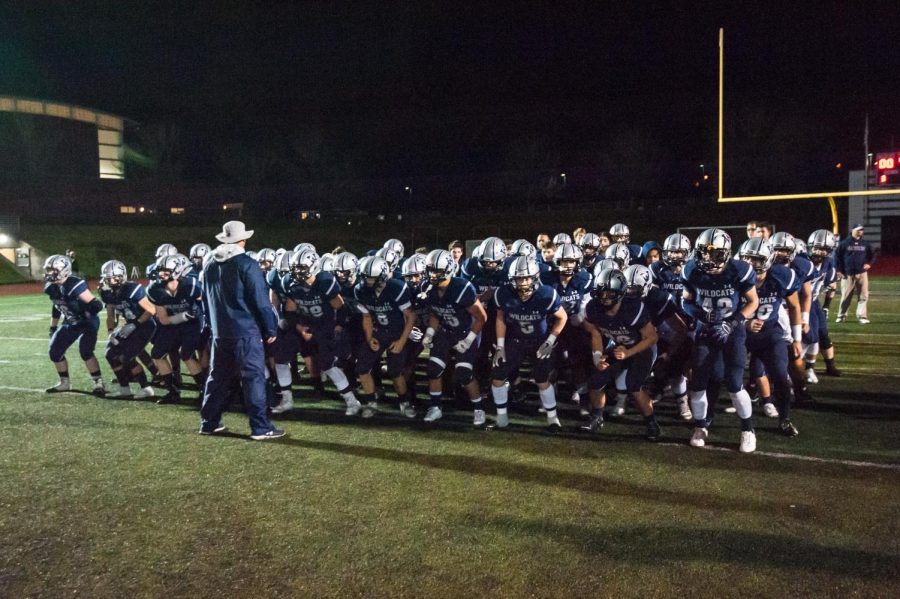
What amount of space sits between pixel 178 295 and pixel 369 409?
9.37 feet

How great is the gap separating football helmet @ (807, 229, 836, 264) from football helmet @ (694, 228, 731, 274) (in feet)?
11.5

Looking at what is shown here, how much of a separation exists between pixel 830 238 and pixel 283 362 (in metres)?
7.14

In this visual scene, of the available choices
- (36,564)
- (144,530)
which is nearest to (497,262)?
(144,530)

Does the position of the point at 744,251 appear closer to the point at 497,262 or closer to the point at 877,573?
the point at 497,262

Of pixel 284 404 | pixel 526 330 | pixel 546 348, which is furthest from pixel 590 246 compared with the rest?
pixel 284 404

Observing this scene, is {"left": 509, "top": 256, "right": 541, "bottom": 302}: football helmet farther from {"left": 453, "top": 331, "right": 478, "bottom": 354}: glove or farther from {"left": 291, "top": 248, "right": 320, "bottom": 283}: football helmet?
{"left": 291, "top": 248, "right": 320, "bottom": 283}: football helmet

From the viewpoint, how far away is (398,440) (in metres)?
6.26

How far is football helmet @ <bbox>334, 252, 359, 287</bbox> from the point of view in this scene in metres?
7.65

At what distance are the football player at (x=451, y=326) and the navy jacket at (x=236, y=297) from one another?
1.71 meters

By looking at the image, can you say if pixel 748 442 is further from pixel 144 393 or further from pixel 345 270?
pixel 144 393

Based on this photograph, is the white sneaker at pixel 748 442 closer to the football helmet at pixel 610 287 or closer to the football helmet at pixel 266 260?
the football helmet at pixel 610 287

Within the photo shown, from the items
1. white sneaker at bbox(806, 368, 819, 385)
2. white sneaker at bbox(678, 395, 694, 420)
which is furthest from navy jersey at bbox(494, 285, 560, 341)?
white sneaker at bbox(806, 368, 819, 385)

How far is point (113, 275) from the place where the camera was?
322 inches

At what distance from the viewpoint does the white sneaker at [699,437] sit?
233 inches
